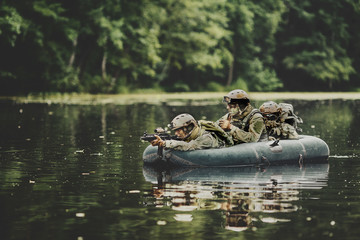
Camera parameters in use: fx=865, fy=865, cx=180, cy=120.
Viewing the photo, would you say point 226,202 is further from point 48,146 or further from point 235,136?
point 48,146

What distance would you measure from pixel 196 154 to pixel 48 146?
497cm

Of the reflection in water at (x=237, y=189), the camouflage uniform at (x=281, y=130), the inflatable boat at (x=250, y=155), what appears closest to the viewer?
the reflection in water at (x=237, y=189)

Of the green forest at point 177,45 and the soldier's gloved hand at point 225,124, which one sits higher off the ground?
the green forest at point 177,45

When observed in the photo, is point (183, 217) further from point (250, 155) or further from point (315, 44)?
point (315, 44)

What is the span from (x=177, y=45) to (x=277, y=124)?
156 ft

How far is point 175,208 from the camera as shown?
9742 mm

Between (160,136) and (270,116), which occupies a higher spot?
(270,116)

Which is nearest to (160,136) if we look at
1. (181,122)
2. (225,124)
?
(181,122)

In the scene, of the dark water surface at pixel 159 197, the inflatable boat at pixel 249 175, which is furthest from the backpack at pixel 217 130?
the dark water surface at pixel 159 197

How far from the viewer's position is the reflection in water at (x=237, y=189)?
9.37 m

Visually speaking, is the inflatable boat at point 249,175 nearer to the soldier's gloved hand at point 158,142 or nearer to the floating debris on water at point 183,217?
the soldier's gloved hand at point 158,142

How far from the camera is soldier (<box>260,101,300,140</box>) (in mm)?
15758

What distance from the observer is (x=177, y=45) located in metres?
62.8

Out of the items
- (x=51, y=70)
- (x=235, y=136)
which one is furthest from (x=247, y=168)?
(x=51, y=70)
